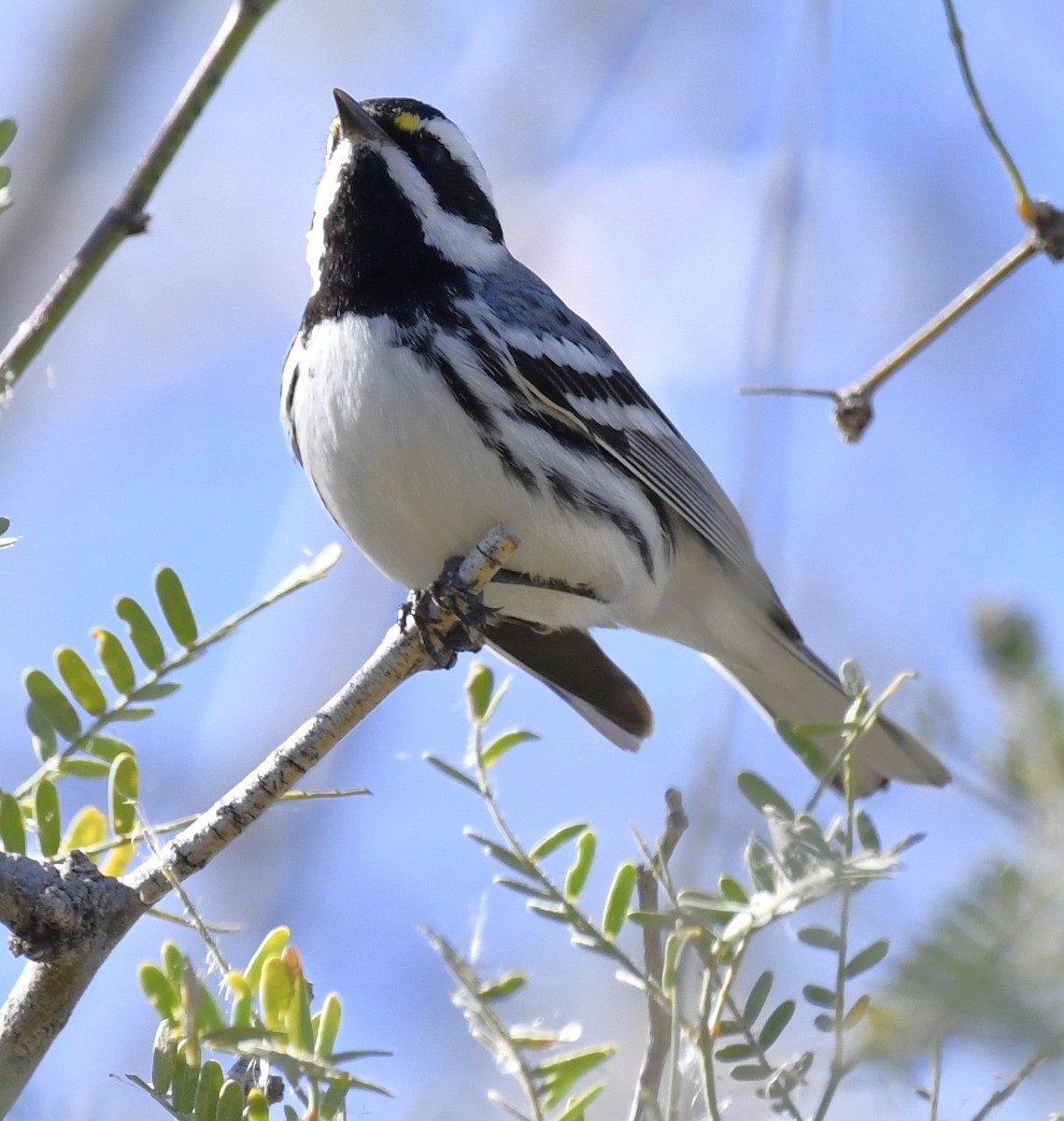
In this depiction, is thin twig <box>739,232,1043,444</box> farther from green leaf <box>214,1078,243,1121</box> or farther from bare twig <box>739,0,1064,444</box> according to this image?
green leaf <box>214,1078,243,1121</box>

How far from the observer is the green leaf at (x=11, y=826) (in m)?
1.47

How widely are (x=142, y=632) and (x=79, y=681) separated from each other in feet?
0.33

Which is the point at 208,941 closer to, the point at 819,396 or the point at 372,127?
the point at 819,396

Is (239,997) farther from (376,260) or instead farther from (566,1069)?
(376,260)

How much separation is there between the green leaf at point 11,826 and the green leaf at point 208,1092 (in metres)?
0.41

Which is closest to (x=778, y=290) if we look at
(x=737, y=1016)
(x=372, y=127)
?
(x=372, y=127)

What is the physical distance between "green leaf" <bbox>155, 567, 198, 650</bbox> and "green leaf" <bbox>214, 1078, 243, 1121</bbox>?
28.3 inches

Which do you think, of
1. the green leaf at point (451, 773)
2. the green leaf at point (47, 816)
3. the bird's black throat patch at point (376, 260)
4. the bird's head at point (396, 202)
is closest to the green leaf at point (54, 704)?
the green leaf at point (47, 816)

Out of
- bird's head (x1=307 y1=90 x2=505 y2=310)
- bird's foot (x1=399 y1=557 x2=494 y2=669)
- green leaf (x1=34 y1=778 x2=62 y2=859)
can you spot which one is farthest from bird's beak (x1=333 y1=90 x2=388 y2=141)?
green leaf (x1=34 y1=778 x2=62 y2=859)

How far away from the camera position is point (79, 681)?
1.73 metres

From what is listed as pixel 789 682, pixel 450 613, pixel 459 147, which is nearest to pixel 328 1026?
pixel 450 613

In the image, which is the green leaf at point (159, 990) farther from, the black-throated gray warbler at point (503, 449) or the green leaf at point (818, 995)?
the black-throated gray warbler at point (503, 449)

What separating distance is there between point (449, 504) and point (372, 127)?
3.13ft

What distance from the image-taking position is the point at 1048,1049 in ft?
2.39
